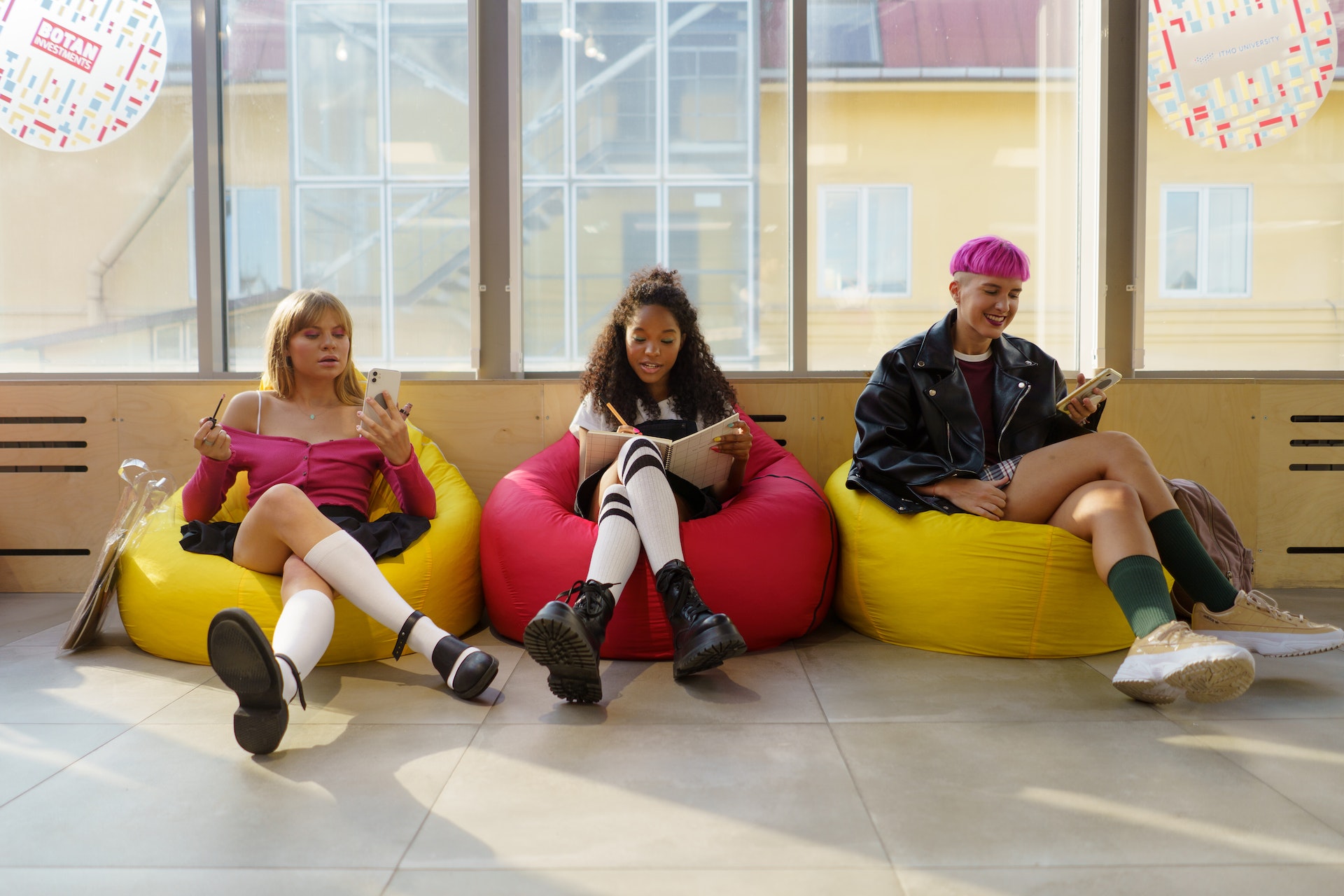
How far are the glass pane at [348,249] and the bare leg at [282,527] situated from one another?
53.5 inches

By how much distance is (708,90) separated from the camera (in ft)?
10.7

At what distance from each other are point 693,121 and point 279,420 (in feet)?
6.00

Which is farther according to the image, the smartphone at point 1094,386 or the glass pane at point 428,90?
the glass pane at point 428,90

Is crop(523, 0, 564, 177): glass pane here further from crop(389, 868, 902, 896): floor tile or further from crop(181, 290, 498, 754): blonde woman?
crop(389, 868, 902, 896): floor tile

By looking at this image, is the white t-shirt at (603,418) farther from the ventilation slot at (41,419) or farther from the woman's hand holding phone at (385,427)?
the ventilation slot at (41,419)

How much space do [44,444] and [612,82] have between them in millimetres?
2291

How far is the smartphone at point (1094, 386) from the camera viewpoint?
87.4 inches

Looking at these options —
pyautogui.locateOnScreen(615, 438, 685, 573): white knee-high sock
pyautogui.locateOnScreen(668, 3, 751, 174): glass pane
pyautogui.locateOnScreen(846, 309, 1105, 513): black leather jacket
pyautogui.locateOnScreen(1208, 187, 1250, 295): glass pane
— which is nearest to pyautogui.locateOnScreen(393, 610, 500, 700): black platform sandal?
pyautogui.locateOnScreen(615, 438, 685, 573): white knee-high sock

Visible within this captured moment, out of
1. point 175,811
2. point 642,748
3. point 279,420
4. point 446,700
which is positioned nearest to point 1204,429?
point 642,748

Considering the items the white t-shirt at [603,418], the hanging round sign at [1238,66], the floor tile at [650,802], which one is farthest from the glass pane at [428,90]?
the hanging round sign at [1238,66]

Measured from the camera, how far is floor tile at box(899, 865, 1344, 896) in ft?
3.62

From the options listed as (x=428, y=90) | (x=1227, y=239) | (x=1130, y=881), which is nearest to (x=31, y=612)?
(x=428, y=90)

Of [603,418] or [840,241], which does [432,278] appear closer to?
[603,418]

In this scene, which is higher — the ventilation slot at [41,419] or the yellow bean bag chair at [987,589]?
the ventilation slot at [41,419]
